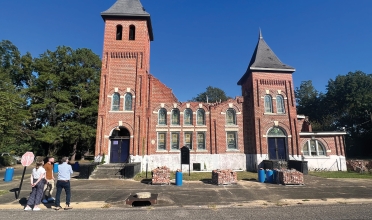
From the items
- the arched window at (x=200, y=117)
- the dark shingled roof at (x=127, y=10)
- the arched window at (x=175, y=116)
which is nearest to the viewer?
the dark shingled roof at (x=127, y=10)

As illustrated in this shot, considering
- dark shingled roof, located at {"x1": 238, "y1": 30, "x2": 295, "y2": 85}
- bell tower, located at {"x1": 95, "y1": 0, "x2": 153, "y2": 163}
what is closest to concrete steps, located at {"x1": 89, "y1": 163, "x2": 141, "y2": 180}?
bell tower, located at {"x1": 95, "y1": 0, "x2": 153, "y2": 163}

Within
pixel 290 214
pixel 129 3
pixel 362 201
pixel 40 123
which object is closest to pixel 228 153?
pixel 362 201

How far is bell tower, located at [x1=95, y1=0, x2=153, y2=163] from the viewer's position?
66.5 feet

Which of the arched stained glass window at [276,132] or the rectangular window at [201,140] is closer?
the arched stained glass window at [276,132]

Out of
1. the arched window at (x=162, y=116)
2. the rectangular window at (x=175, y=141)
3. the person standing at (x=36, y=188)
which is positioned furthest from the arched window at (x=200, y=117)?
the person standing at (x=36, y=188)

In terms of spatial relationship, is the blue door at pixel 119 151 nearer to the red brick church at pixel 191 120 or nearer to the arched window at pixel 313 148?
the red brick church at pixel 191 120

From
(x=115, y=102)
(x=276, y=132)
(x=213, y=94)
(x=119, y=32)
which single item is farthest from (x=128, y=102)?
(x=213, y=94)

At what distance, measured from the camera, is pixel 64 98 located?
106 feet

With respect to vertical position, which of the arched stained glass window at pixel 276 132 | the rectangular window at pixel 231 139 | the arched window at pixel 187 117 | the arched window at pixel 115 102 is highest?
the arched window at pixel 115 102

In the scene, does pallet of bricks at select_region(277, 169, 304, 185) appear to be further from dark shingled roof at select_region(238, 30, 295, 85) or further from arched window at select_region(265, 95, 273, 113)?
dark shingled roof at select_region(238, 30, 295, 85)

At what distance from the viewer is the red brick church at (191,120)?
20.7m

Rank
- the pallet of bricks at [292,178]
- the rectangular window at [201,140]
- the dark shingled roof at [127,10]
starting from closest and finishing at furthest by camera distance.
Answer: the pallet of bricks at [292,178] → the rectangular window at [201,140] → the dark shingled roof at [127,10]

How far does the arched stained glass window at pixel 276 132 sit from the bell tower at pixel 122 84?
13.7 metres

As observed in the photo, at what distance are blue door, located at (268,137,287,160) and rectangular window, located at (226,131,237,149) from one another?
12.4 feet
